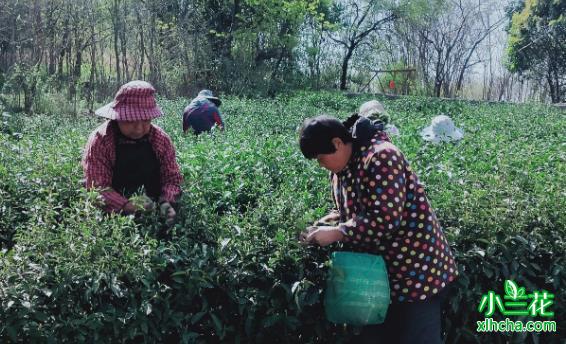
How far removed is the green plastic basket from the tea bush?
184 mm

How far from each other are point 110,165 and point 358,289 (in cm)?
155

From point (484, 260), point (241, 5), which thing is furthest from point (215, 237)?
point (241, 5)

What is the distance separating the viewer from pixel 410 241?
248cm

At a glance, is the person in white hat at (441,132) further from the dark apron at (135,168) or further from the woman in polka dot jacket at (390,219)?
the woman in polka dot jacket at (390,219)

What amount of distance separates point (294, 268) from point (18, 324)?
1.21 meters

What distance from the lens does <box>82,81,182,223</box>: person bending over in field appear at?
3.08 meters

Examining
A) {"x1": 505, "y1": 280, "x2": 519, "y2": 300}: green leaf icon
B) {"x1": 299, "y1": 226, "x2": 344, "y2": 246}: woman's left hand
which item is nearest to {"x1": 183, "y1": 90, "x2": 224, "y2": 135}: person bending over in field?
{"x1": 505, "y1": 280, "x2": 519, "y2": 300}: green leaf icon

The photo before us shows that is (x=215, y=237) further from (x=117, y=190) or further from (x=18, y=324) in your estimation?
(x=18, y=324)

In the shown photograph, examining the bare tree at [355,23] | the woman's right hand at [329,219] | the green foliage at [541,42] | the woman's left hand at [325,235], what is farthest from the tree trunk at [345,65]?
the woman's left hand at [325,235]

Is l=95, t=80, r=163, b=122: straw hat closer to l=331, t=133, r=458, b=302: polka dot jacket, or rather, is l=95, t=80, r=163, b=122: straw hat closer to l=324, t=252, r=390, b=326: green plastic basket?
l=331, t=133, r=458, b=302: polka dot jacket

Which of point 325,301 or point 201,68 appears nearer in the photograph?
point 325,301

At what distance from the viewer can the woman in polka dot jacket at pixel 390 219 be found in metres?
2.36

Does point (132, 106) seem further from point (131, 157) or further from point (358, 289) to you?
point (358, 289)

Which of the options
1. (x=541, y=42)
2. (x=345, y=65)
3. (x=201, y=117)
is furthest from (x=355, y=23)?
(x=201, y=117)
